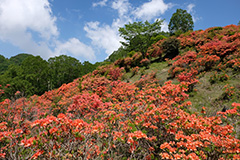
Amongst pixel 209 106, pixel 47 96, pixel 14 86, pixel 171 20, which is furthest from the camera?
pixel 171 20

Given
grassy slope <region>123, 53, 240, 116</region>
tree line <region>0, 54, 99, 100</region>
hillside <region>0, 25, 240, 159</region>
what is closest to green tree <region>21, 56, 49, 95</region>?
tree line <region>0, 54, 99, 100</region>

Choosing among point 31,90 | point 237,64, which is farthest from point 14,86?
point 237,64

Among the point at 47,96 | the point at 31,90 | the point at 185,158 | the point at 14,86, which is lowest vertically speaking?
the point at 185,158

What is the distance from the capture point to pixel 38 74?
82.1 feet

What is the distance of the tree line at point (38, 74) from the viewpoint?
22.2 meters

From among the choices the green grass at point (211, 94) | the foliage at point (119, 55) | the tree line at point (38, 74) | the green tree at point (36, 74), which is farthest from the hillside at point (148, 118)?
the foliage at point (119, 55)

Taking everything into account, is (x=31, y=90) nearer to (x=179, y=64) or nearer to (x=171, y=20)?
(x=179, y=64)

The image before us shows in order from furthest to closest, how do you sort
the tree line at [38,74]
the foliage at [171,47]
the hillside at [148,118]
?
the tree line at [38,74]
the foliage at [171,47]
the hillside at [148,118]

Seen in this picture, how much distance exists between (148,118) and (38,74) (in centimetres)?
2717

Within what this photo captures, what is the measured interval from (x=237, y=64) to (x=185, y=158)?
8656mm

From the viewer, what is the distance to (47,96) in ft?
53.6

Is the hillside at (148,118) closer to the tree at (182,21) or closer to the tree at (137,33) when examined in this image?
the tree at (137,33)

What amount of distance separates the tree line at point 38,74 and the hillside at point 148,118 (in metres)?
9.64

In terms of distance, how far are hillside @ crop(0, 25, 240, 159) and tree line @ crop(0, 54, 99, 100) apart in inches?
380
